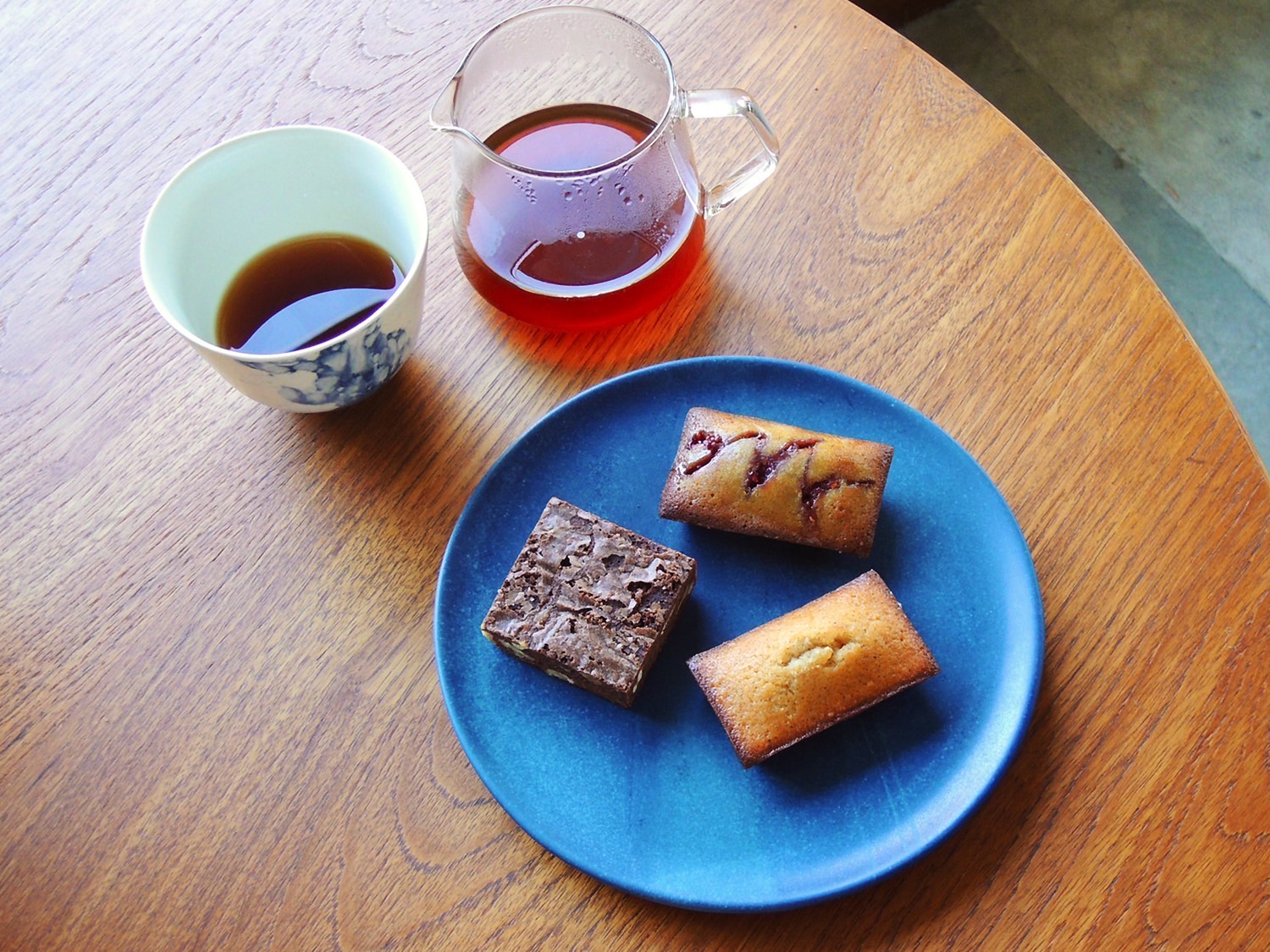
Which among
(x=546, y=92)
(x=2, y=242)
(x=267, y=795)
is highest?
(x=546, y=92)

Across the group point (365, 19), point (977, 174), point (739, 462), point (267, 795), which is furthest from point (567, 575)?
point (365, 19)

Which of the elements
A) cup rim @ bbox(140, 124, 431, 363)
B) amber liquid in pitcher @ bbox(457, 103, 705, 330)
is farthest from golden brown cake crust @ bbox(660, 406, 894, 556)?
cup rim @ bbox(140, 124, 431, 363)

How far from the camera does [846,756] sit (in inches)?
34.6

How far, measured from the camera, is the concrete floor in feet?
6.80

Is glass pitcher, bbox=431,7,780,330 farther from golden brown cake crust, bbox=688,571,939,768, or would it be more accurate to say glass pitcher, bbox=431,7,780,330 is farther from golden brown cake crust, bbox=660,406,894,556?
golden brown cake crust, bbox=688,571,939,768

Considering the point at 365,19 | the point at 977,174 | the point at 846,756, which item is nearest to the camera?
the point at 846,756

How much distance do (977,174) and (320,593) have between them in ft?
2.62

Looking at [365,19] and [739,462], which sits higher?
[365,19]

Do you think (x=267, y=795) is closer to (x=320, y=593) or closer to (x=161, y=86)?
(x=320, y=593)

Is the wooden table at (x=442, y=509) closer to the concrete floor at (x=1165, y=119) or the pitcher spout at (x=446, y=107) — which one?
the pitcher spout at (x=446, y=107)

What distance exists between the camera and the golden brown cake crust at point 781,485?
36.1 inches

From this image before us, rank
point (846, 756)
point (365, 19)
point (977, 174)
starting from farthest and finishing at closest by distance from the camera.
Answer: point (365, 19)
point (977, 174)
point (846, 756)

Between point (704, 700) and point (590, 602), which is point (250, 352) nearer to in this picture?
point (590, 602)

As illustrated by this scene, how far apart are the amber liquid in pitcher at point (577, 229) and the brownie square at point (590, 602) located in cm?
22
